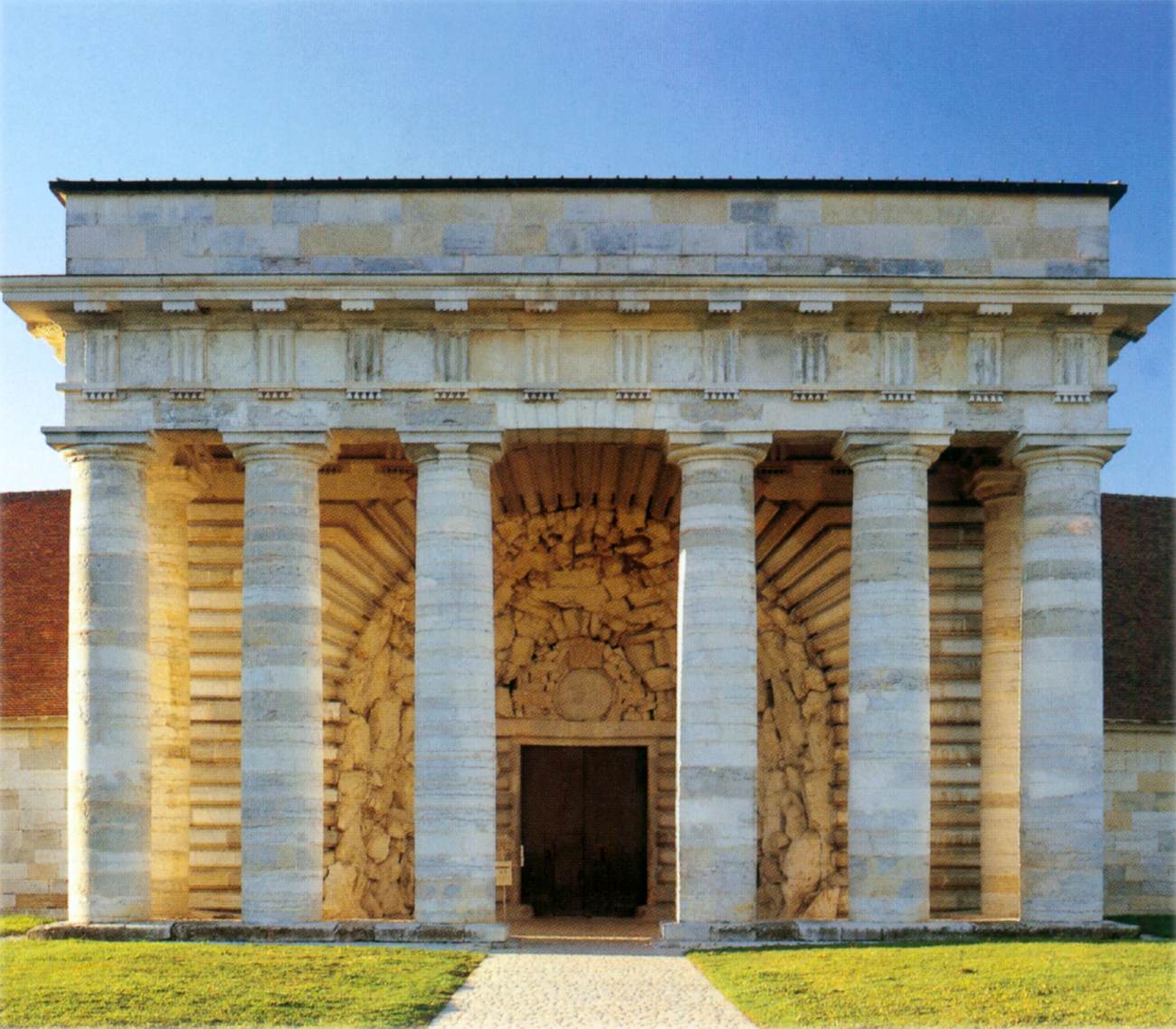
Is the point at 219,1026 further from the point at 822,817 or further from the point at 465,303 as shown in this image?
the point at 822,817

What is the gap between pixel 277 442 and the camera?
24.0 m

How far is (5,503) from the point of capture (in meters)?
35.2

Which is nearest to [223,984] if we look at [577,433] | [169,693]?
[169,693]

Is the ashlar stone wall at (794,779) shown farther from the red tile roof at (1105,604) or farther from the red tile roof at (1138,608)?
the red tile roof at (1105,604)

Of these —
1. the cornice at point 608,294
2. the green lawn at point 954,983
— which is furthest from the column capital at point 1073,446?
the green lawn at point 954,983

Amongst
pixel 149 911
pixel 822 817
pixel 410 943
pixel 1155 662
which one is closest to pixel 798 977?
pixel 410 943

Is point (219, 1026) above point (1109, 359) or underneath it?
underneath

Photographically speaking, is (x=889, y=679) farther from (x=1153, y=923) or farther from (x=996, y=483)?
(x=1153, y=923)

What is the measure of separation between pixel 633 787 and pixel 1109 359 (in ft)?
40.0

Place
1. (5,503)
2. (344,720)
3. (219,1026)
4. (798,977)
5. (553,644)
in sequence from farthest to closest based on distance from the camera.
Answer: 1. (5,503)
2. (553,644)
3. (344,720)
4. (798,977)
5. (219,1026)

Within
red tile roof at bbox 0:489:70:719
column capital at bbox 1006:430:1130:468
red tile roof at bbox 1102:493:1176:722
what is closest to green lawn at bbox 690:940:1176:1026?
column capital at bbox 1006:430:1130:468

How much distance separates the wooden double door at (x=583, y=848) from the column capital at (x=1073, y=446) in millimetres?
10479

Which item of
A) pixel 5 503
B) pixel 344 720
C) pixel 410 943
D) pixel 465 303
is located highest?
pixel 465 303

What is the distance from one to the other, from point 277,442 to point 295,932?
774 centimetres
